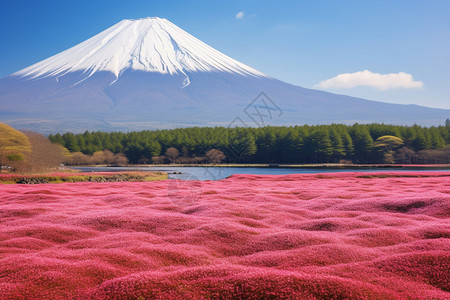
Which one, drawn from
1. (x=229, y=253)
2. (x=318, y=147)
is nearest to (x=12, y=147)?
(x=229, y=253)

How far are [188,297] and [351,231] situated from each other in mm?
5377

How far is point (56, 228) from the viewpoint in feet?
31.5

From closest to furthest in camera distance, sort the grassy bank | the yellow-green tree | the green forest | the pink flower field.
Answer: the pink flower field → the grassy bank → the yellow-green tree → the green forest

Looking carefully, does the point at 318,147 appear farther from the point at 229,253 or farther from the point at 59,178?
the point at 229,253

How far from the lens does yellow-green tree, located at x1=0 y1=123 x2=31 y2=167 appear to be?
120 feet

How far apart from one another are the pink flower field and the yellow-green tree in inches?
1060

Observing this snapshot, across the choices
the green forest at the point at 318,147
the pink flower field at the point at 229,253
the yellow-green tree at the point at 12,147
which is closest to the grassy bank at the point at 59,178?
the yellow-green tree at the point at 12,147

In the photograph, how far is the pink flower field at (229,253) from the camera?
5379mm

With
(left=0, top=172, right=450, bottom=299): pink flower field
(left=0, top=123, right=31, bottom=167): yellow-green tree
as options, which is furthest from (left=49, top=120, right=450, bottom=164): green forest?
(left=0, top=172, right=450, bottom=299): pink flower field

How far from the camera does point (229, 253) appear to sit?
26.0ft

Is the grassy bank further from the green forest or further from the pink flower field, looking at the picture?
the green forest

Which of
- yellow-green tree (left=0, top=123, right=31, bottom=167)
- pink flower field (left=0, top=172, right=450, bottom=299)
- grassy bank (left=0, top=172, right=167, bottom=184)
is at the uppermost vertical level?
yellow-green tree (left=0, top=123, right=31, bottom=167)

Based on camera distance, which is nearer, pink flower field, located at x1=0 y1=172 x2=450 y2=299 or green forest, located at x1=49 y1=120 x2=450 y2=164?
pink flower field, located at x1=0 y1=172 x2=450 y2=299

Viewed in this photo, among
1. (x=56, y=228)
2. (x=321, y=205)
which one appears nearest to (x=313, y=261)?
(x=56, y=228)
